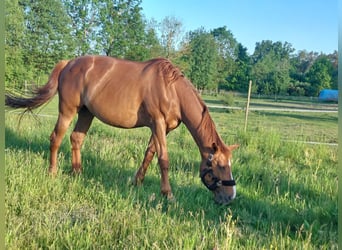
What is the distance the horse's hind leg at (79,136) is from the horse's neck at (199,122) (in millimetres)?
1629

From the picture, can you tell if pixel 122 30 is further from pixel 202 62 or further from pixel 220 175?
pixel 220 175

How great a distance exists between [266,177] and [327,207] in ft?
4.04

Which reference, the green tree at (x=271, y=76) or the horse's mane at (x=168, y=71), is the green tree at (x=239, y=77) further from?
the horse's mane at (x=168, y=71)

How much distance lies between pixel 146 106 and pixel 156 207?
1.47m

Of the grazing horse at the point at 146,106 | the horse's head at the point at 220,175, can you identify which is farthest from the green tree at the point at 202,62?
the horse's head at the point at 220,175

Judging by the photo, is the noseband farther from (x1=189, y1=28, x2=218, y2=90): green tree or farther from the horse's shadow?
(x1=189, y1=28, x2=218, y2=90): green tree

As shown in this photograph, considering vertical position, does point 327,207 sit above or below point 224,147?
below

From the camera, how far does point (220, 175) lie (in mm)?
3512

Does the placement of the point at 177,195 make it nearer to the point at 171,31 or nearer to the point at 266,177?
the point at 266,177

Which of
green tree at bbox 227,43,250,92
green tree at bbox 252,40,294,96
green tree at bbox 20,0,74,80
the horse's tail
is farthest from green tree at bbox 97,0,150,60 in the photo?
green tree at bbox 252,40,294,96

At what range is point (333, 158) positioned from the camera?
6156mm

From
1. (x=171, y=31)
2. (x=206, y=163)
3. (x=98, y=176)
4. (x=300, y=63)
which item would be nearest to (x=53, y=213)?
(x=98, y=176)

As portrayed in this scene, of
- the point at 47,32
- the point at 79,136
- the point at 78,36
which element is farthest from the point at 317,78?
the point at 79,136

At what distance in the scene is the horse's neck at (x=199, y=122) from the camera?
3.75 m
